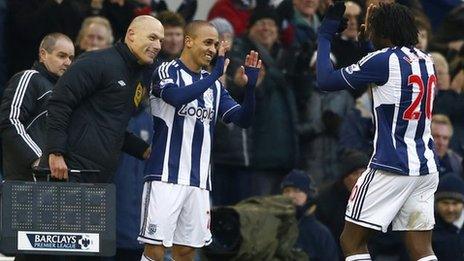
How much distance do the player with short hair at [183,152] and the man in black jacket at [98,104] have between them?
9.0 inches

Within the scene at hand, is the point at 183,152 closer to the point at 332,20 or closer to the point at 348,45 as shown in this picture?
the point at 332,20

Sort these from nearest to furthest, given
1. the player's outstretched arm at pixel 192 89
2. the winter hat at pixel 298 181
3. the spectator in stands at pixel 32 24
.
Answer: the player's outstretched arm at pixel 192 89, the spectator in stands at pixel 32 24, the winter hat at pixel 298 181

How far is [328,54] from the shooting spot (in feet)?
38.9

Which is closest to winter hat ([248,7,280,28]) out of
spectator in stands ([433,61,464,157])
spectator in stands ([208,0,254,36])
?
spectator in stands ([208,0,254,36])

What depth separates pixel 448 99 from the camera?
1691 cm

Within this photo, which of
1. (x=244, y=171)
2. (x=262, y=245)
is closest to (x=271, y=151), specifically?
(x=244, y=171)

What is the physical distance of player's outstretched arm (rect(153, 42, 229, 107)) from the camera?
482 inches

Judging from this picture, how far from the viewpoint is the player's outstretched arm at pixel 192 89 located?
40.2 ft

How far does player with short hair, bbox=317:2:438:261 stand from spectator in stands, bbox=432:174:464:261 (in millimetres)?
3692

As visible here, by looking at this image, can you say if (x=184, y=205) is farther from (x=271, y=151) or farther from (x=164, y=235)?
(x=271, y=151)

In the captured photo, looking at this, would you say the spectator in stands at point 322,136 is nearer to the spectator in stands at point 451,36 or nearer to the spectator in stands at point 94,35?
the spectator in stands at point 451,36

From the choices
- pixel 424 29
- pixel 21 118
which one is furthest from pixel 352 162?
pixel 21 118

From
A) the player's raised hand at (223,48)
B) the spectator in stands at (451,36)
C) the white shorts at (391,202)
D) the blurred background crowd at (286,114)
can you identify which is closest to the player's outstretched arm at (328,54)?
the white shorts at (391,202)

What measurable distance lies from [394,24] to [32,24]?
4.25 metres
